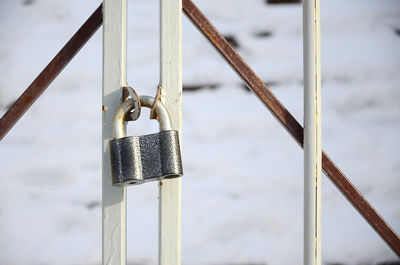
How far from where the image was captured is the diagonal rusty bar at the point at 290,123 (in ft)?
2.75

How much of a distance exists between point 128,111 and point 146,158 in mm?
81

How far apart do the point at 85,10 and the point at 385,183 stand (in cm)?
107

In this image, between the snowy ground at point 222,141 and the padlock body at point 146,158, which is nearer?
the padlock body at point 146,158

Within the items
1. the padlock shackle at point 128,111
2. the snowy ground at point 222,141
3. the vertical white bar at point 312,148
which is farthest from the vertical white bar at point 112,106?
the snowy ground at point 222,141

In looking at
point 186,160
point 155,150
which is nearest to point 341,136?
point 186,160

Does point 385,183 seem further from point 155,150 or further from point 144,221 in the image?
point 155,150

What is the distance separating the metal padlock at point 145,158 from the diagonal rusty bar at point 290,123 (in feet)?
0.48

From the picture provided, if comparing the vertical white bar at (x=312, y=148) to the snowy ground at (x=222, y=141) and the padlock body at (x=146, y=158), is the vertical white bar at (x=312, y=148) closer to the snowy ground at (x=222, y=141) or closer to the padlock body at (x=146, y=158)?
the padlock body at (x=146, y=158)

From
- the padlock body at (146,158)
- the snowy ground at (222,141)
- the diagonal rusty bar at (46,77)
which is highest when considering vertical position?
the snowy ground at (222,141)

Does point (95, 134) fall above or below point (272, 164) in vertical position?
above

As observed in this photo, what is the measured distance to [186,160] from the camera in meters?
1.83

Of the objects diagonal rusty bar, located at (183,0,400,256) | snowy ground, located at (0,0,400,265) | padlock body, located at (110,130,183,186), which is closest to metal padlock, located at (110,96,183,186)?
padlock body, located at (110,130,183,186)

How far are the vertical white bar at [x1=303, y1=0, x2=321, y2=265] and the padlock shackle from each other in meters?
0.20

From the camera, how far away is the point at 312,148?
0.83 meters
